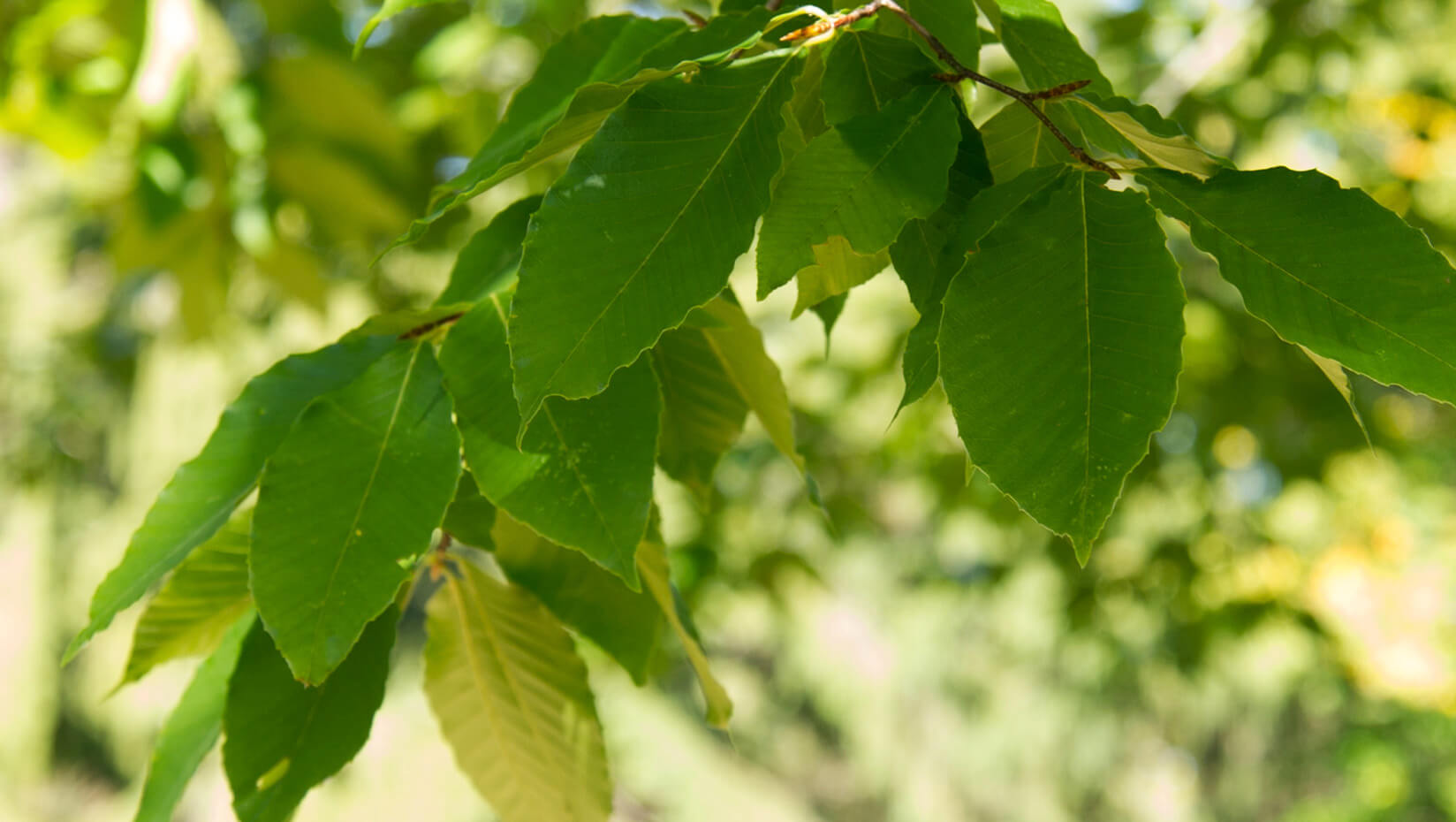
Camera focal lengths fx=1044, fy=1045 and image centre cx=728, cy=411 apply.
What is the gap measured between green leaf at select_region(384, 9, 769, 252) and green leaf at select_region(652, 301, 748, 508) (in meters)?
0.13

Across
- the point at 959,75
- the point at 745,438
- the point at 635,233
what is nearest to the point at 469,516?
the point at 635,233

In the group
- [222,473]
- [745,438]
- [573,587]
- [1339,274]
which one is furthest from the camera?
[745,438]

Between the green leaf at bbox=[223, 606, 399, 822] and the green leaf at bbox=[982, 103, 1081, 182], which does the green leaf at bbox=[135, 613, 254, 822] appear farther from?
the green leaf at bbox=[982, 103, 1081, 182]

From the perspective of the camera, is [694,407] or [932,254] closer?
[932,254]

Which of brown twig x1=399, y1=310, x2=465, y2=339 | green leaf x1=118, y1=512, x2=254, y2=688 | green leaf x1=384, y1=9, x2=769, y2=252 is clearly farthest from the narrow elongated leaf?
green leaf x1=118, y1=512, x2=254, y2=688

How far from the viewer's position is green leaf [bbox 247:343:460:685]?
407 millimetres

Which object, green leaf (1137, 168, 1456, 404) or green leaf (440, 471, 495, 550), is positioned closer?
green leaf (1137, 168, 1456, 404)

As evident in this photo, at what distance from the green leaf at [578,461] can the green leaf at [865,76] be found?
14 cm

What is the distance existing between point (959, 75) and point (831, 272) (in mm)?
99

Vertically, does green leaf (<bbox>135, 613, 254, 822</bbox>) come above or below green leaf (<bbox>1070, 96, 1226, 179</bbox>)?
below

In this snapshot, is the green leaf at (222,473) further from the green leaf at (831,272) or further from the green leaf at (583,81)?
the green leaf at (831,272)

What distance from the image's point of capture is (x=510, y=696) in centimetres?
57

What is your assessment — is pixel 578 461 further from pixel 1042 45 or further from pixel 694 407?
pixel 1042 45

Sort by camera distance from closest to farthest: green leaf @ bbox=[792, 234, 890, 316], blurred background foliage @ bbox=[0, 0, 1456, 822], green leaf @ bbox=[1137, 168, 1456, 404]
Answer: green leaf @ bbox=[1137, 168, 1456, 404], green leaf @ bbox=[792, 234, 890, 316], blurred background foliage @ bbox=[0, 0, 1456, 822]
